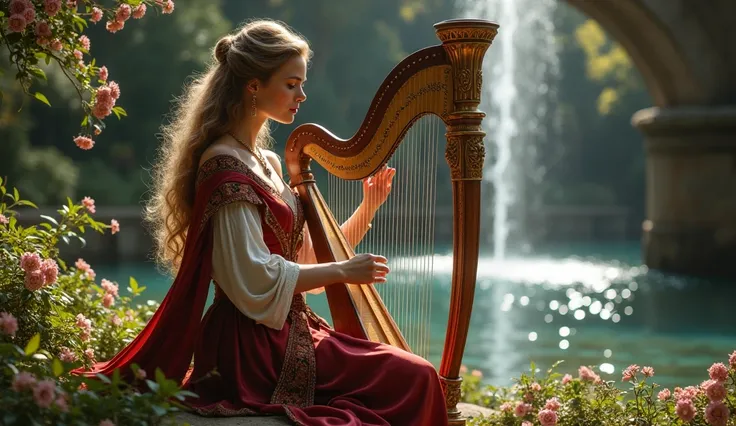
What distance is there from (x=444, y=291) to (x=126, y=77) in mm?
8302

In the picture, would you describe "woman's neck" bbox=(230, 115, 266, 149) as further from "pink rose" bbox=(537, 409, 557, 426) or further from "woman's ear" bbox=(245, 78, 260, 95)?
"pink rose" bbox=(537, 409, 557, 426)

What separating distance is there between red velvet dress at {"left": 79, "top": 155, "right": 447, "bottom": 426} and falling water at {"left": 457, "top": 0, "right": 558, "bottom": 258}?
50.1ft

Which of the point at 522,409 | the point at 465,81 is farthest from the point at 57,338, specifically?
the point at 465,81

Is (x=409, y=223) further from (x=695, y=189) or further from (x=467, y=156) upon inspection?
(x=695, y=189)

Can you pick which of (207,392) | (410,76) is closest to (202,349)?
(207,392)

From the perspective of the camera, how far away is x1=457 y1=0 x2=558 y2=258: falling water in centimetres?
1886

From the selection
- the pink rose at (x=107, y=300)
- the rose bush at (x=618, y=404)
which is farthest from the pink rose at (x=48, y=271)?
the rose bush at (x=618, y=404)

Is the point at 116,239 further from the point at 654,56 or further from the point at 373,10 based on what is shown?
the point at 373,10

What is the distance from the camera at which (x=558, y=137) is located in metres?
24.2

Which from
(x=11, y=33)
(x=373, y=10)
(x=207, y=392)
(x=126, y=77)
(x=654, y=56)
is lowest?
(x=207, y=392)

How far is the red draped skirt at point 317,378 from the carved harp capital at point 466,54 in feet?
2.24

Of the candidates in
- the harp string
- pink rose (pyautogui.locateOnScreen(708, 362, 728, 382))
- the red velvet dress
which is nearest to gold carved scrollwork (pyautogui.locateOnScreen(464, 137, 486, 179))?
the harp string

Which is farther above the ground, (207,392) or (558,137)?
(558,137)

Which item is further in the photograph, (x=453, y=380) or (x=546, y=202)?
(x=546, y=202)
